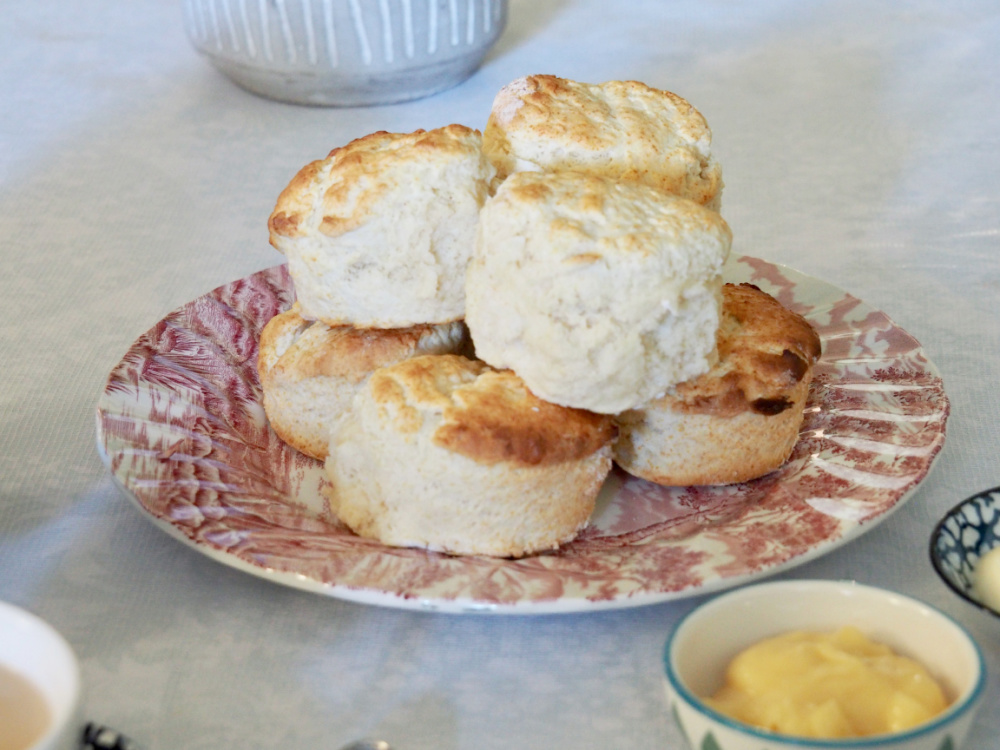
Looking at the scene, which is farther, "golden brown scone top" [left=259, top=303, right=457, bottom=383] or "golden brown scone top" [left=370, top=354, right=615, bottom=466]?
"golden brown scone top" [left=259, top=303, right=457, bottom=383]

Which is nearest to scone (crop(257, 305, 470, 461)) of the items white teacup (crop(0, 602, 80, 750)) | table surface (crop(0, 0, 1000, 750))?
table surface (crop(0, 0, 1000, 750))

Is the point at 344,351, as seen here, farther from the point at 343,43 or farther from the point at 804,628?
the point at 343,43

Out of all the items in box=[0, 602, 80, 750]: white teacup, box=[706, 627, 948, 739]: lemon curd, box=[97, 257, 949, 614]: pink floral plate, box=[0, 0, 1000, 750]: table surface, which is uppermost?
box=[0, 602, 80, 750]: white teacup

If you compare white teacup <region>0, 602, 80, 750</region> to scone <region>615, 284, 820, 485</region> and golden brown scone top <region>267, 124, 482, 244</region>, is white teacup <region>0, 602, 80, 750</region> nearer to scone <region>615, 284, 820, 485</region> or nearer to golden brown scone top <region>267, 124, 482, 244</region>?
golden brown scone top <region>267, 124, 482, 244</region>

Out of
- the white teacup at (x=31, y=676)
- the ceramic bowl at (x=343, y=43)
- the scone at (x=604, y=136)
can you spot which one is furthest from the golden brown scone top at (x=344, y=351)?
the ceramic bowl at (x=343, y=43)

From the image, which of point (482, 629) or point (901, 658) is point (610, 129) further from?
point (901, 658)

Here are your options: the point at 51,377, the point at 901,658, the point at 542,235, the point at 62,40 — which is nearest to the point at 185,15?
the point at 62,40

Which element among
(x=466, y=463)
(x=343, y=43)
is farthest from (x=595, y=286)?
(x=343, y=43)
